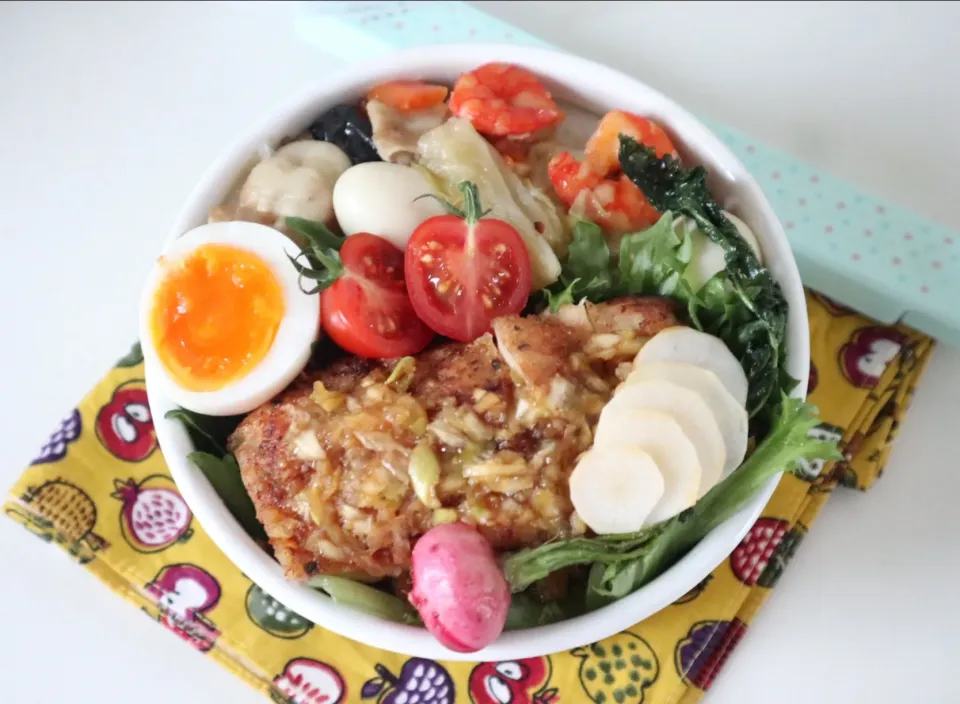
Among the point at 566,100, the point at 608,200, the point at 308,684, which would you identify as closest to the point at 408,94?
the point at 566,100

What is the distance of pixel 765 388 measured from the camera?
3.77 ft

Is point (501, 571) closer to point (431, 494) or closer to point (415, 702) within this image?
point (431, 494)

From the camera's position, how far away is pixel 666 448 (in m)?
1.01

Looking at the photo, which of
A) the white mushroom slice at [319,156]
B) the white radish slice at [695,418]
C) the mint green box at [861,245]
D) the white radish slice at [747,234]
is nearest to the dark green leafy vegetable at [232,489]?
the white mushroom slice at [319,156]

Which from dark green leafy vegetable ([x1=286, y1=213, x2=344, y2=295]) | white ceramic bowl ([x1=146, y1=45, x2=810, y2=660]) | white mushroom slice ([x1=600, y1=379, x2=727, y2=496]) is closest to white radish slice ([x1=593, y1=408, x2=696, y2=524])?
white mushroom slice ([x1=600, y1=379, x2=727, y2=496])

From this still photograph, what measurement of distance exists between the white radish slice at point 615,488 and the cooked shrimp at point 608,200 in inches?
17.1

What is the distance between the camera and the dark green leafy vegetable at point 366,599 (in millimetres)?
1123

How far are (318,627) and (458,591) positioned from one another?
16.1 inches

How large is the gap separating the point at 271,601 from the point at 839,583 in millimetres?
947

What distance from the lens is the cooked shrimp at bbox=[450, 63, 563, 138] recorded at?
53.0 inches

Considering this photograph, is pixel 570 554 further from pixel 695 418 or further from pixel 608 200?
pixel 608 200

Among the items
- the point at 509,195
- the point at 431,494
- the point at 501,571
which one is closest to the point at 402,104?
the point at 509,195

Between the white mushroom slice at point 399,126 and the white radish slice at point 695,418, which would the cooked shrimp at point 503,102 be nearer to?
the white mushroom slice at point 399,126

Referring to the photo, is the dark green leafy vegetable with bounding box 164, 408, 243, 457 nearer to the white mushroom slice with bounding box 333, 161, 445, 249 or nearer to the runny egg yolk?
the runny egg yolk
